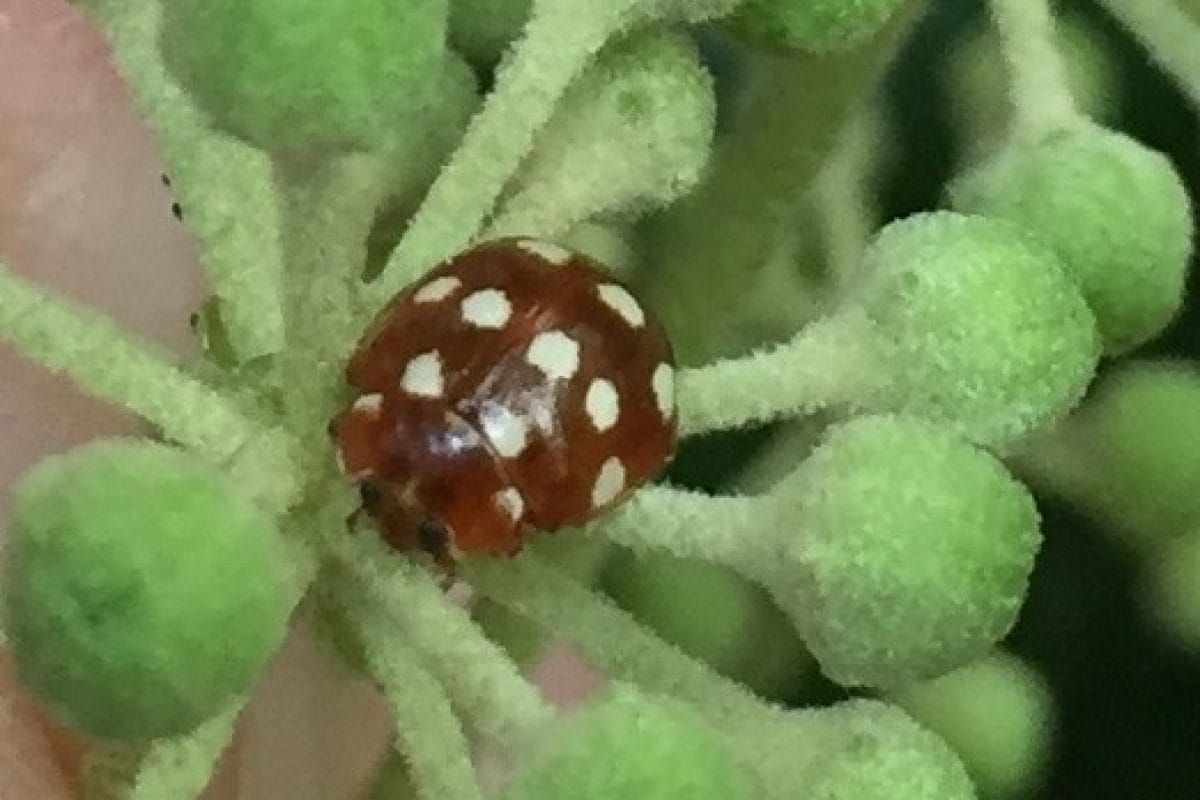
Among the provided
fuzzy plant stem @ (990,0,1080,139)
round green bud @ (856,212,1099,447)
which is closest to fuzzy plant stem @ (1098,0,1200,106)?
fuzzy plant stem @ (990,0,1080,139)

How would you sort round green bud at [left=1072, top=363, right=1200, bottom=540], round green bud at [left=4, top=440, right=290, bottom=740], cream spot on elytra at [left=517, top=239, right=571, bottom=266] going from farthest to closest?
1. round green bud at [left=1072, top=363, right=1200, bottom=540]
2. cream spot on elytra at [left=517, top=239, right=571, bottom=266]
3. round green bud at [left=4, top=440, right=290, bottom=740]

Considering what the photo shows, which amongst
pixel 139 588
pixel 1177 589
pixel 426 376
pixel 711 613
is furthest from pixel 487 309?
pixel 1177 589

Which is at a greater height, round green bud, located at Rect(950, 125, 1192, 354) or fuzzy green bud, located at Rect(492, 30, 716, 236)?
round green bud, located at Rect(950, 125, 1192, 354)

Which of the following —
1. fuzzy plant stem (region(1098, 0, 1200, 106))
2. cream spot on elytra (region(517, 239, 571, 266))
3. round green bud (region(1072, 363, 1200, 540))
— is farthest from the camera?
round green bud (region(1072, 363, 1200, 540))

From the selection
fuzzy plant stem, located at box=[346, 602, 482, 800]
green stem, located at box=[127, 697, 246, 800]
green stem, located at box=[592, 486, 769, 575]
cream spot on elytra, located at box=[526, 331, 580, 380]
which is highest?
green stem, located at box=[592, 486, 769, 575]

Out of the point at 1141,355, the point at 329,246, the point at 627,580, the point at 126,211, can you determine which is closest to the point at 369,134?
the point at 329,246

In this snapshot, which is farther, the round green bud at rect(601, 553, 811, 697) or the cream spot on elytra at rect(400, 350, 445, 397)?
the round green bud at rect(601, 553, 811, 697)

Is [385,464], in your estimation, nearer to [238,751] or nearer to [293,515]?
[293,515]

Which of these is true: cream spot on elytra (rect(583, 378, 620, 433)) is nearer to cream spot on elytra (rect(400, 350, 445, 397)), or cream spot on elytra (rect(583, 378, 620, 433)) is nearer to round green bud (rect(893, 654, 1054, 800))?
cream spot on elytra (rect(400, 350, 445, 397))
